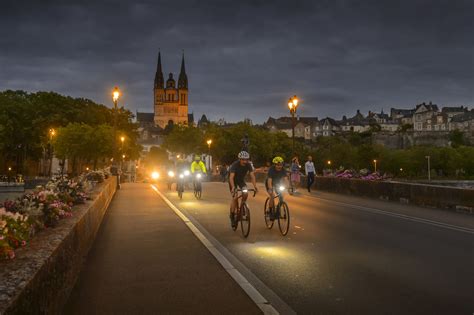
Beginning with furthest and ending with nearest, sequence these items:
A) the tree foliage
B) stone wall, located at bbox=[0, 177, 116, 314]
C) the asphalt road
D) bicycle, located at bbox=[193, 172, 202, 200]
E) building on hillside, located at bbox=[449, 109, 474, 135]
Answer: building on hillside, located at bbox=[449, 109, 474, 135] < the tree foliage < bicycle, located at bbox=[193, 172, 202, 200] < the asphalt road < stone wall, located at bbox=[0, 177, 116, 314]

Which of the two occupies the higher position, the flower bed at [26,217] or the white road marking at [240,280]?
the flower bed at [26,217]

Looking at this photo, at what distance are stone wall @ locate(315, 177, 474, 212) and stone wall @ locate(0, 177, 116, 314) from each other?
14.0 m

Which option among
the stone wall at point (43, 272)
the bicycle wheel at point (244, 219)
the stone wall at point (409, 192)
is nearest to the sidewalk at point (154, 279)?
the stone wall at point (43, 272)

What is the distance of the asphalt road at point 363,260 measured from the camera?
5.98 meters

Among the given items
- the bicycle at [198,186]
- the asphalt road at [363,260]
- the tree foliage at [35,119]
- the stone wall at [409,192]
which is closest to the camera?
the asphalt road at [363,260]

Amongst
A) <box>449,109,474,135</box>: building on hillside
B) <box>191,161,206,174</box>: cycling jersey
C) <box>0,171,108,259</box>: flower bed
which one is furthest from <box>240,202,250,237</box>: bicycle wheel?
<box>449,109,474,135</box>: building on hillside

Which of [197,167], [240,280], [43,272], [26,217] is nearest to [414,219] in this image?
[240,280]

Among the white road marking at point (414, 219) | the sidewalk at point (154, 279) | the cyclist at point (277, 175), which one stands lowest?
the sidewalk at point (154, 279)

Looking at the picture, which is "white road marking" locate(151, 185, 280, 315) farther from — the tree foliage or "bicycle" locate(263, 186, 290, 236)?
the tree foliage

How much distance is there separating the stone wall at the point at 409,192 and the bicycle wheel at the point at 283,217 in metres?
8.32

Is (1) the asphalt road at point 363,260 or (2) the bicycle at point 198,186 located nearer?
(1) the asphalt road at point 363,260

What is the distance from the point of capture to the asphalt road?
19.6 feet

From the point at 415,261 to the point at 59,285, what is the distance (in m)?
5.67

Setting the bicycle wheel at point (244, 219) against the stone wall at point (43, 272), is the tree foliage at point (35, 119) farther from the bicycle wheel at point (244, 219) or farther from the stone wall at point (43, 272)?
the stone wall at point (43, 272)
